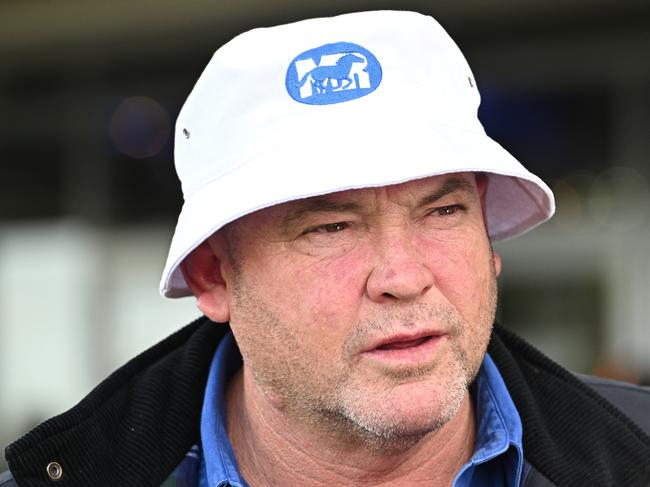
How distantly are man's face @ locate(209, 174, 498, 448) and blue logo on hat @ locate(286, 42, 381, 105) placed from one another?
202mm

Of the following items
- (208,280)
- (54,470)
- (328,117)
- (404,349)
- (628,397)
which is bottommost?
(628,397)

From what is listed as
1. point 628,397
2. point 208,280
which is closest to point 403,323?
point 208,280

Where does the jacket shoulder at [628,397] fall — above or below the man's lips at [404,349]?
below

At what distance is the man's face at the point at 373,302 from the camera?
228 centimetres

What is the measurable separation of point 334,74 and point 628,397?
3.68 feet

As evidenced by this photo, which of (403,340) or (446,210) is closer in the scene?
(403,340)

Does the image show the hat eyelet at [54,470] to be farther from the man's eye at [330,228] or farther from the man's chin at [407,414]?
the man's eye at [330,228]

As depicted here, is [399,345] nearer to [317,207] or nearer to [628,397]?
[317,207]

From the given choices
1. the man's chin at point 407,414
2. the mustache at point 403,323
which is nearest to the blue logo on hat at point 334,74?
the mustache at point 403,323

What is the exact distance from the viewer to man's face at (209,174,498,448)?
2.28m

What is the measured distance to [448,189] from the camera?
7.93 feet

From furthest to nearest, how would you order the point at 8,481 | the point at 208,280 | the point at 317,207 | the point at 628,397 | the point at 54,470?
the point at 628,397 < the point at 208,280 < the point at 8,481 < the point at 54,470 < the point at 317,207

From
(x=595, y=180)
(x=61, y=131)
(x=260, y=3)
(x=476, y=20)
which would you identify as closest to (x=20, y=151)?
(x=61, y=131)

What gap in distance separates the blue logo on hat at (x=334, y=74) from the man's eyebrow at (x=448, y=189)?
250mm
